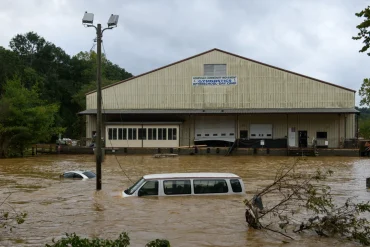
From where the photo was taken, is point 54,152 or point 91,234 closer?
point 91,234

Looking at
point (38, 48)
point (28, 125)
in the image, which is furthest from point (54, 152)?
point (38, 48)

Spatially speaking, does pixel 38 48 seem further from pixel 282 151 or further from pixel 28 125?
pixel 282 151

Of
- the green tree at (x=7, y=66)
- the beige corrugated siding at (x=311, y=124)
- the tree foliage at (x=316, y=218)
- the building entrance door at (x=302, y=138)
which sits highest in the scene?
the green tree at (x=7, y=66)

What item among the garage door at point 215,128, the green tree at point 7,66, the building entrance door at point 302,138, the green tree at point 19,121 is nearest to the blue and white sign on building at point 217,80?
the garage door at point 215,128

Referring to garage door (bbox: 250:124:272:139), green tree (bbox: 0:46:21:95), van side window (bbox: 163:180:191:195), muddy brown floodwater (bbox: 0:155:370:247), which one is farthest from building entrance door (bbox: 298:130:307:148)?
green tree (bbox: 0:46:21:95)

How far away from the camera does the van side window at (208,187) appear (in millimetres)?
15453

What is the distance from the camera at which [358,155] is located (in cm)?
4619

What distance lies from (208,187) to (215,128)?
3815 centimetres

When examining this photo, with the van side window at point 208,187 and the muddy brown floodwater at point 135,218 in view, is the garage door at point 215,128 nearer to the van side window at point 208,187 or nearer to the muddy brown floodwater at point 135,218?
the muddy brown floodwater at point 135,218

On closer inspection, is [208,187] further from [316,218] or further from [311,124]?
[311,124]

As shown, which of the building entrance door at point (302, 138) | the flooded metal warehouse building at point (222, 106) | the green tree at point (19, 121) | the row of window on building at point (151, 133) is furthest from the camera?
the row of window on building at point (151, 133)

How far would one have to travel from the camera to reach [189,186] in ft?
50.8

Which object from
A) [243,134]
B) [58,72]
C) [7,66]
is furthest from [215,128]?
[58,72]

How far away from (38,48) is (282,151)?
6976 cm
